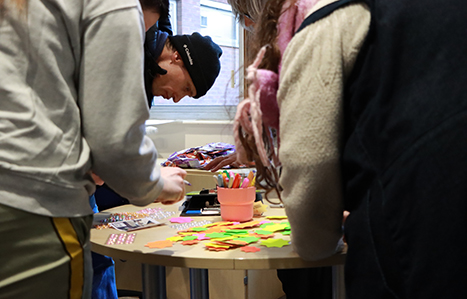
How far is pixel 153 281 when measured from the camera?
122 centimetres

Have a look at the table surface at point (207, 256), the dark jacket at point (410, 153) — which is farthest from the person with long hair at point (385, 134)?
the table surface at point (207, 256)

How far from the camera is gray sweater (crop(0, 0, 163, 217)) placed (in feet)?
2.36

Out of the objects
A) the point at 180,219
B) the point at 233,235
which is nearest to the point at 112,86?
the point at 233,235

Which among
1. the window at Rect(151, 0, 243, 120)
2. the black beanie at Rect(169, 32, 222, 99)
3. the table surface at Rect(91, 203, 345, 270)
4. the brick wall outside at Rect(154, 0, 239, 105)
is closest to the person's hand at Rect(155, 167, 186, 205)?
the table surface at Rect(91, 203, 345, 270)

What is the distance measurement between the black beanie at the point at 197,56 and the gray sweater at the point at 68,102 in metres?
1.38

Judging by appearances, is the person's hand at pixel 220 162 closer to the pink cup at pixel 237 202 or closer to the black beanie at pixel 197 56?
the black beanie at pixel 197 56

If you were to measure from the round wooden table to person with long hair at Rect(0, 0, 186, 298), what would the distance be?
27 centimetres

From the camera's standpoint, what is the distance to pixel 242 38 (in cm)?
362

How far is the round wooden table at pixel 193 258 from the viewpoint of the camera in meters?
1.02

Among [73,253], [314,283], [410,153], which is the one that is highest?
[410,153]

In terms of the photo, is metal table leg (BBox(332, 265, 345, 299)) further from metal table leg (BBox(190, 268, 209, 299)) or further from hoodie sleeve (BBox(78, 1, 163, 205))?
hoodie sleeve (BBox(78, 1, 163, 205))

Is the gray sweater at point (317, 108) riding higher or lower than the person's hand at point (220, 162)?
higher

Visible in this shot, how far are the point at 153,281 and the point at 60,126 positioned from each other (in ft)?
2.00

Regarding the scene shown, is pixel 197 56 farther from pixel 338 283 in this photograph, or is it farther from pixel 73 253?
pixel 73 253
